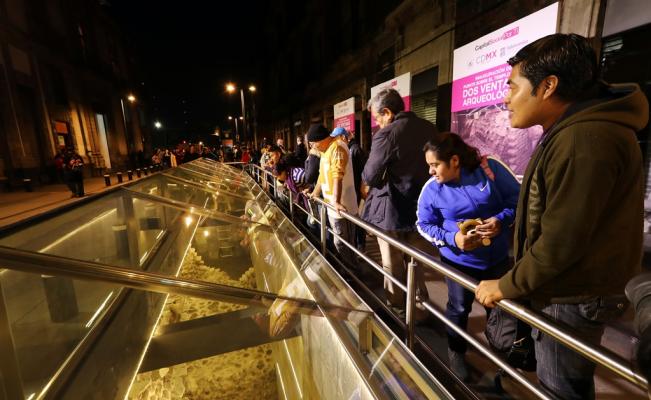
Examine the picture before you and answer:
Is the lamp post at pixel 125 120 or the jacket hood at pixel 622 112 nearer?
the jacket hood at pixel 622 112

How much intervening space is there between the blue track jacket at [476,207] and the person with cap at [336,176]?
3.67 feet

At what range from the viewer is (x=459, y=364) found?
2.21 meters

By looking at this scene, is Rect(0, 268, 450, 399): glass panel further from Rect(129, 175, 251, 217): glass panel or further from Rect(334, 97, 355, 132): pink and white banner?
Rect(334, 97, 355, 132): pink and white banner

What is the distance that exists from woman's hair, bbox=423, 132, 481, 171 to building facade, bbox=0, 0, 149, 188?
17.7 metres

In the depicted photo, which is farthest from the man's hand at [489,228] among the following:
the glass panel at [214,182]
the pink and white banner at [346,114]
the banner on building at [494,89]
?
the pink and white banner at [346,114]

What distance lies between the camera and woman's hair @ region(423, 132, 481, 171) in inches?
81.0

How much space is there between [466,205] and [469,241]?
289mm

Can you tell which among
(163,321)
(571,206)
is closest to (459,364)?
(571,206)

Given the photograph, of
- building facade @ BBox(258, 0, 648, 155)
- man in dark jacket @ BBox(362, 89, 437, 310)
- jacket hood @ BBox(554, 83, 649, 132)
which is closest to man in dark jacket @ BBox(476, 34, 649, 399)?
jacket hood @ BBox(554, 83, 649, 132)

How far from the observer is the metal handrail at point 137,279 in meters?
1.26

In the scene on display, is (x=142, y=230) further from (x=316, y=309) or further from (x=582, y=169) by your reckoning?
(x=582, y=169)

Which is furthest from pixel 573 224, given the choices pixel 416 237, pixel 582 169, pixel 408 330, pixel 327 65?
pixel 327 65

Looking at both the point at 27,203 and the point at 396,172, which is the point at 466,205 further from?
the point at 27,203

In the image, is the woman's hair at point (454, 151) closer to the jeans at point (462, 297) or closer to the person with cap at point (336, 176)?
the jeans at point (462, 297)
